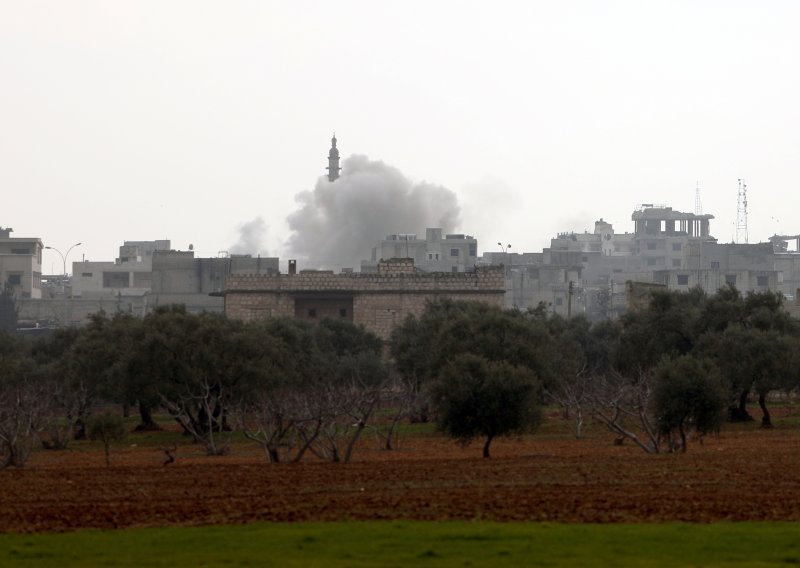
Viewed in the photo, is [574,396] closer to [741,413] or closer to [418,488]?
[741,413]

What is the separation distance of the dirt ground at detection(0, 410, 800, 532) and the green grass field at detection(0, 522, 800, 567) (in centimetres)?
169

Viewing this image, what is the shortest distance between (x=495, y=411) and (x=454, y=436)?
1424mm

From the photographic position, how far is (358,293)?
447 ft

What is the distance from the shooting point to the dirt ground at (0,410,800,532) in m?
35.5

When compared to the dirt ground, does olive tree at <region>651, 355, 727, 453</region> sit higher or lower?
higher

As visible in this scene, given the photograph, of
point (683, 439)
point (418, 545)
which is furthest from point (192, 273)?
point (418, 545)

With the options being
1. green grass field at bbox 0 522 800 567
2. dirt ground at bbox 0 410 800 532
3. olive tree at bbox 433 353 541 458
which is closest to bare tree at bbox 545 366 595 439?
olive tree at bbox 433 353 541 458

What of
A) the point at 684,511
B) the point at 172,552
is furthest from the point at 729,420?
the point at 172,552

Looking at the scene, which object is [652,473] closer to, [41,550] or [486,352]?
[41,550]

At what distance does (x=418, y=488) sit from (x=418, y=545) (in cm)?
1188

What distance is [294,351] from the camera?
97812 mm

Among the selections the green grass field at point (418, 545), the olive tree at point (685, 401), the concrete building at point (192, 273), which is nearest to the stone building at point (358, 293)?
the concrete building at point (192, 273)

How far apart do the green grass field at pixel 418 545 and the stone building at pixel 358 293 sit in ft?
334

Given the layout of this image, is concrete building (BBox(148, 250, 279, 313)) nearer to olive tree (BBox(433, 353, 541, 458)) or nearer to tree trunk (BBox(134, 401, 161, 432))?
tree trunk (BBox(134, 401, 161, 432))
